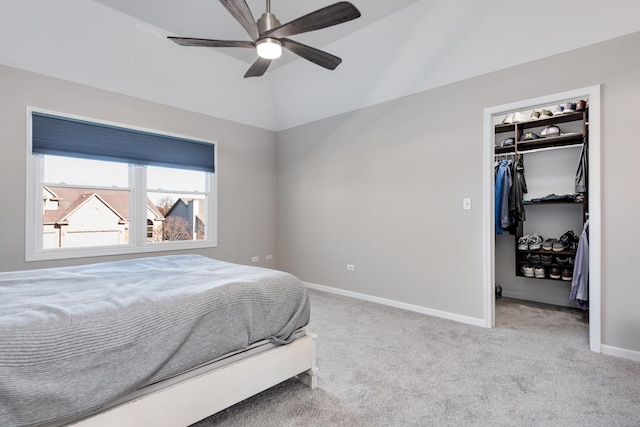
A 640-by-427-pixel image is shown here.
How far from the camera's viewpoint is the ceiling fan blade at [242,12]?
73.1 inches

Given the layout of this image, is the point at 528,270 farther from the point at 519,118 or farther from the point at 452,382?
the point at 452,382

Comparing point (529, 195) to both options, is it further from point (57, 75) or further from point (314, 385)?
point (57, 75)

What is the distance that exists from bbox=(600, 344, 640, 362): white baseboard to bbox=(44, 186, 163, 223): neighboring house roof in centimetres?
487

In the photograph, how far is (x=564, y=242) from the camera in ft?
12.4

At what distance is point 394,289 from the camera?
3783 mm

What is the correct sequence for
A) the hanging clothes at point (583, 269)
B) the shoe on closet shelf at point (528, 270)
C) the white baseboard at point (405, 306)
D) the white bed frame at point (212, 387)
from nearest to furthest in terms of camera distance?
the white bed frame at point (212, 387) → the hanging clothes at point (583, 269) → the white baseboard at point (405, 306) → the shoe on closet shelf at point (528, 270)

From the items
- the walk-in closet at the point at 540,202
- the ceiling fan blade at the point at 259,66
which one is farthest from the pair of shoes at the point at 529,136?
the ceiling fan blade at the point at 259,66

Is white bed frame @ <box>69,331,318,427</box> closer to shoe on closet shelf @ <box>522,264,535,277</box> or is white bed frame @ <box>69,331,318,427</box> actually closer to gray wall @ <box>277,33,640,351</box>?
gray wall @ <box>277,33,640,351</box>

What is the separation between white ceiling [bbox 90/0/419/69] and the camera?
9.52ft

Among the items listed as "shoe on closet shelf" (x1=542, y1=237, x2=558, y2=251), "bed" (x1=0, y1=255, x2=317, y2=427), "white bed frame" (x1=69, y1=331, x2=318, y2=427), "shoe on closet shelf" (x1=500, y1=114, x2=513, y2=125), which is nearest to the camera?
"bed" (x1=0, y1=255, x2=317, y2=427)

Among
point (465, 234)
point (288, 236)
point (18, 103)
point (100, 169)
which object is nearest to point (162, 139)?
point (100, 169)

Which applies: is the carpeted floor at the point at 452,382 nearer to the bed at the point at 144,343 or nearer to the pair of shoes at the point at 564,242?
the bed at the point at 144,343

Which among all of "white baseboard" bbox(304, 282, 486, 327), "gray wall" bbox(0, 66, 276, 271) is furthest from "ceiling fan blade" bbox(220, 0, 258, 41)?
"white baseboard" bbox(304, 282, 486, 327)

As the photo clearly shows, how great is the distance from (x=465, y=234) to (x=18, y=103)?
452 centimetres
